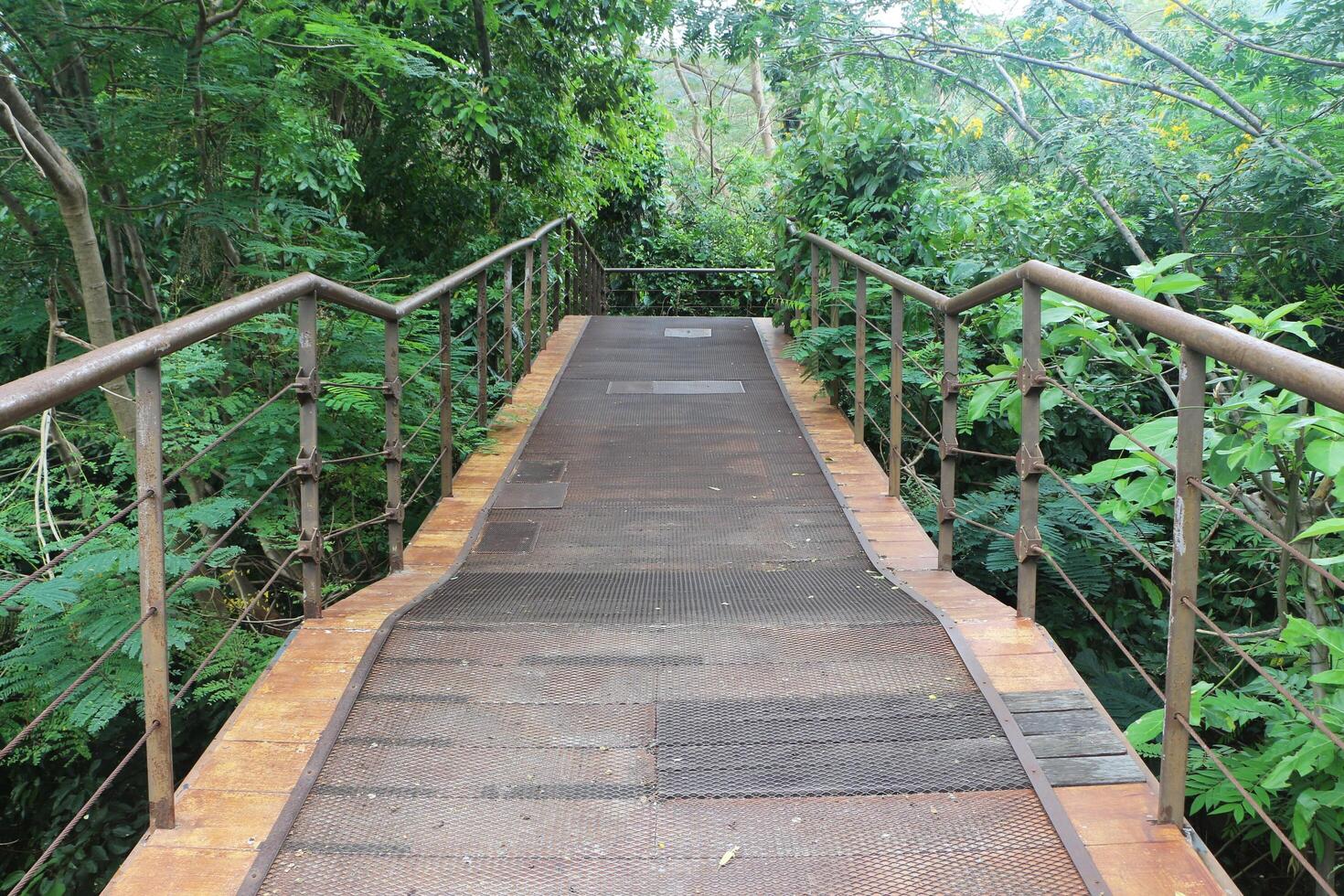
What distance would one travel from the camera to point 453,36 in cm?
770

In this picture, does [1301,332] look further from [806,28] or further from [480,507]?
[806,28]

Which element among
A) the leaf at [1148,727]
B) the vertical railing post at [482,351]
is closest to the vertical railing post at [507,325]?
the vertical railing post at [482,351]

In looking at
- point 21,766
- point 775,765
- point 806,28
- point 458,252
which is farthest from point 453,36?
point 775,765

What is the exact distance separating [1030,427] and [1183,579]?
0.98m

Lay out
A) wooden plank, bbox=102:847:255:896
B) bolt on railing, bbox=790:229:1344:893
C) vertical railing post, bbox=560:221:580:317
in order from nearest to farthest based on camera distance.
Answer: bolt on railing, bbox=790:229:1344:893, wooden plank, bbox=102:847:255:896, vertical railing post, bbox=560:221:580:317

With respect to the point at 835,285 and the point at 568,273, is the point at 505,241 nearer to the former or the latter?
the point at 568,273

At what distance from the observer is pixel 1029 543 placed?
2994mm

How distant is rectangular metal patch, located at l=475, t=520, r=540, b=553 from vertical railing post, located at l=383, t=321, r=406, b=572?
1.32ft

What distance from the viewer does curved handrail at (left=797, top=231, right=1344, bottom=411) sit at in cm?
162

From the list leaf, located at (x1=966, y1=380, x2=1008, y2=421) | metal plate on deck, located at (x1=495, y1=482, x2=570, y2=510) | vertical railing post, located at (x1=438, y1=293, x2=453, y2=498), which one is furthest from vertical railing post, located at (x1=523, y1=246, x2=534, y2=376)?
leaf, located at (x1=966, y1=380, x2=1008, y2=421)

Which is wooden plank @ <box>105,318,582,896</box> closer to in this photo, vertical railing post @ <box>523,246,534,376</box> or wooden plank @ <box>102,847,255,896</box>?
wooden plank @ <box>102,847,255,896</box>

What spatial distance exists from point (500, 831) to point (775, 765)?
2.09 feet

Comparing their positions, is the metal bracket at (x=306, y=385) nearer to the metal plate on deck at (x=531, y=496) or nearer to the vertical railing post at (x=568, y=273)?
the metal plate on deck at (x=531, y=496)

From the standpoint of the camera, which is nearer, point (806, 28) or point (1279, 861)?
point (1279, 861)
